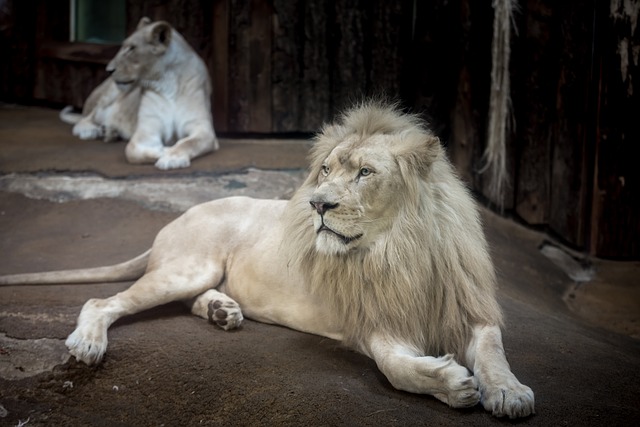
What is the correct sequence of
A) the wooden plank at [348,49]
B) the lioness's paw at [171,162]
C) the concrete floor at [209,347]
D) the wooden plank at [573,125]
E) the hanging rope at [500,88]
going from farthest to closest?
the wooden plank at [348,49], the lioness's paw at [171,162], the hanging rope at [500,88], the wooden plank at [573,125], the concrete floor at [209,347]

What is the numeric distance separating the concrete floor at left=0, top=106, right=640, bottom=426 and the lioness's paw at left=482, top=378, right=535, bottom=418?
0.04 m

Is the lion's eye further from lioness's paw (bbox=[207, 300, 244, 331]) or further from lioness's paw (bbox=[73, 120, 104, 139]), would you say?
lioness's paw (bbox=[73, 120, 104, 139])

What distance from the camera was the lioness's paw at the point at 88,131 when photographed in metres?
7.09

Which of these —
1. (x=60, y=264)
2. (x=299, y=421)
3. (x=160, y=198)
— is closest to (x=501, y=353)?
(x=299, y=421)

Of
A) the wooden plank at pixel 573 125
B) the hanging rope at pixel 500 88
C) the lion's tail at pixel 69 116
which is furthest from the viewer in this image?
the lion's tail at pixel 69 116

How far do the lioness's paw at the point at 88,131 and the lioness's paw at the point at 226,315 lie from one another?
379 centimetres

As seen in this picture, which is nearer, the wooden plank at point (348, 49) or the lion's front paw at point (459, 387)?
the lion's front paw at point (459, 387)

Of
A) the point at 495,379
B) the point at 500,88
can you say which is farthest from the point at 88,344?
the point at 500,88

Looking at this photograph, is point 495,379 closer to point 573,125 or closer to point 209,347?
point 209,347

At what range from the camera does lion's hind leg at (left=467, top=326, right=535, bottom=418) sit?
9.16ft

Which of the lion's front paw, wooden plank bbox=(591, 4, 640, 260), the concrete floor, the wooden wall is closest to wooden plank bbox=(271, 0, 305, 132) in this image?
the wooden wall

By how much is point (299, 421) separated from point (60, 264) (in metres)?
2.35

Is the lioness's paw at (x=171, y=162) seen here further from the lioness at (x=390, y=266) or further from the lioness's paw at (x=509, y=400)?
the lioness's paw at (x=509, y=400)

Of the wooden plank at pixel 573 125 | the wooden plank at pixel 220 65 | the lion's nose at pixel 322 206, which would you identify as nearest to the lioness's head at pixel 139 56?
the wooden plank at pixel 220 65
